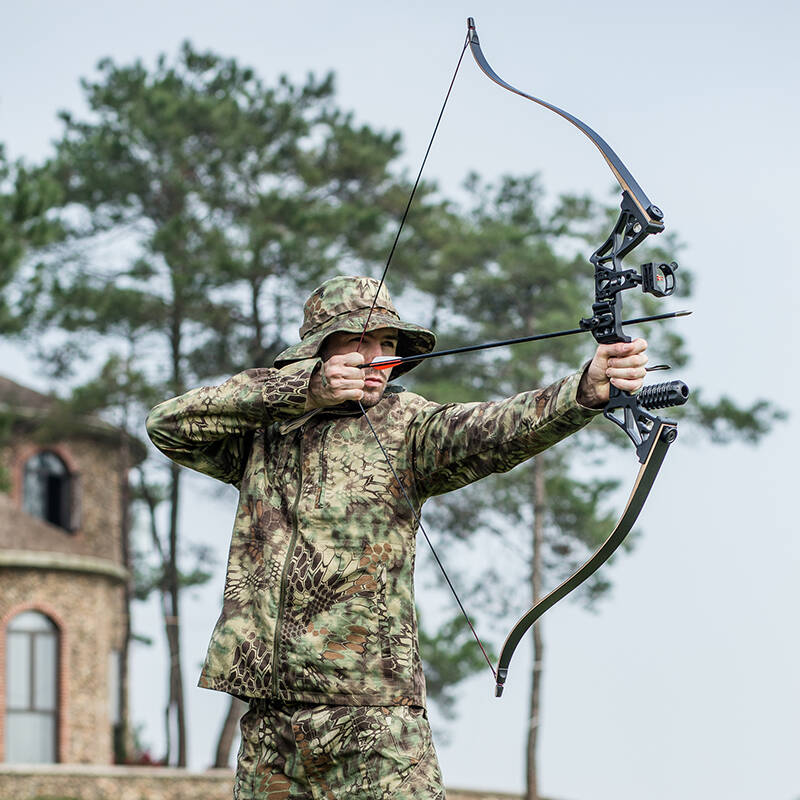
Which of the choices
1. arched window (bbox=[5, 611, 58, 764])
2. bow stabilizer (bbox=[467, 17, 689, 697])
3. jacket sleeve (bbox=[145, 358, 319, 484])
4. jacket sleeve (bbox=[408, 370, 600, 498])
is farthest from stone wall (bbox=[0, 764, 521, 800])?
bow stabilizer (bbox=[467, 17, 689, 697])

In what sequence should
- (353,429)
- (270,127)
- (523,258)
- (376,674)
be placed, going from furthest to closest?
(270,127), (523,258), (353,429), (376,674)

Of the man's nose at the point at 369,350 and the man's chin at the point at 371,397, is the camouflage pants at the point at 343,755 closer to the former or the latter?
the man's chin at the point at 371,397

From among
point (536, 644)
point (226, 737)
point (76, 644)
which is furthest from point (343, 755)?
point (76, 644)

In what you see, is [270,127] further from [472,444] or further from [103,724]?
[472,444]

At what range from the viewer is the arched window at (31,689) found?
22.3m

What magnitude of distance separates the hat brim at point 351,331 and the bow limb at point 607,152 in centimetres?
74

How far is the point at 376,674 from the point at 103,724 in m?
21.1

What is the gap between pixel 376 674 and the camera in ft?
12.5

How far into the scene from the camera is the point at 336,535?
12.8 ft

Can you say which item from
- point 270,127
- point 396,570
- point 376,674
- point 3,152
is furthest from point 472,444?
point 270,127

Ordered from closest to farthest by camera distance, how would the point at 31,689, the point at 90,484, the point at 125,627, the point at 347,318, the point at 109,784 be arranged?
the point at 347,318 → the point at 109,784 → the point at 31,689 → the point at 90,484 → the point at 125,627

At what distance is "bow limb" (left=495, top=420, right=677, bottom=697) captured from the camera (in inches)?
137

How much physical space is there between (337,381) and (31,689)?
66.0ft

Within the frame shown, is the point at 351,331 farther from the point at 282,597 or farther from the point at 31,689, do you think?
the point at 31,689
